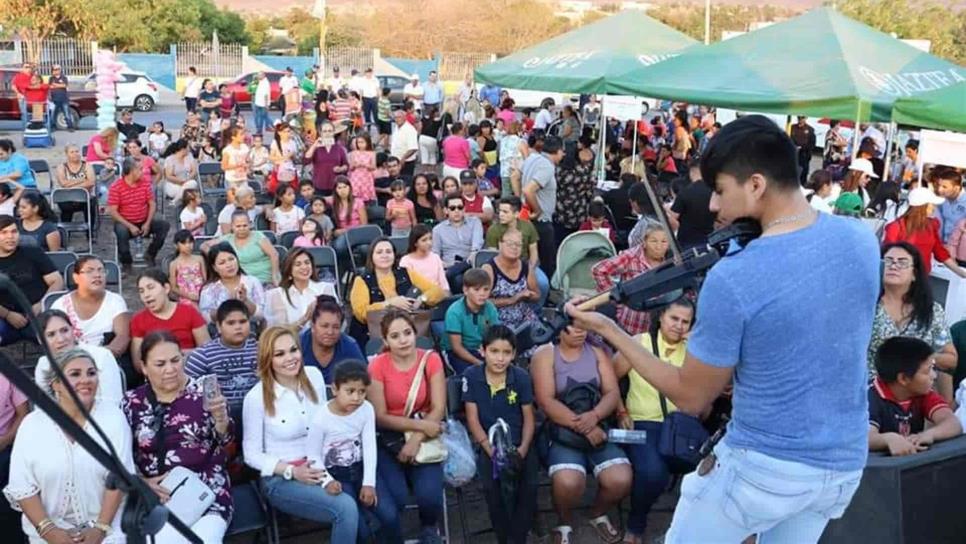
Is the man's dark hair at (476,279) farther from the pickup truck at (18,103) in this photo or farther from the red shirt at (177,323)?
the pickup truck at (18,103)

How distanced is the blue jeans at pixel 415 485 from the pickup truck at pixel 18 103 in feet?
64.2

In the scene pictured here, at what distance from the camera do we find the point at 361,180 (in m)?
9.95

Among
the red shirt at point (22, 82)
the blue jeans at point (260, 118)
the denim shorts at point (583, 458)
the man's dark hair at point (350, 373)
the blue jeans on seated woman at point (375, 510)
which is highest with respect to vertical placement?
the red shirt at point (22, 82)

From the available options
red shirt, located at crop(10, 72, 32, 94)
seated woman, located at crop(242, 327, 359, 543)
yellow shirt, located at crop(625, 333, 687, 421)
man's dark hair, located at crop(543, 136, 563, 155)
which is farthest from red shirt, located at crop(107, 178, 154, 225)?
red shirt, located at crop(10, 72, 32, 94)

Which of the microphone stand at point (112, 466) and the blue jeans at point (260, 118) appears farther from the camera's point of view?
the blue jeans at point (260, 118)

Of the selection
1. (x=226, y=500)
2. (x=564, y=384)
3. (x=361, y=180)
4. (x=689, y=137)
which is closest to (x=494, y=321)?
(x=564, y=384)

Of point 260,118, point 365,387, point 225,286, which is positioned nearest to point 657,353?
point 365,387

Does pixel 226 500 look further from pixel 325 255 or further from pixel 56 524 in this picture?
pixel 325 255

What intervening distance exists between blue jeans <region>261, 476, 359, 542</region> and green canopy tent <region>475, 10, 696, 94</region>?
6.78 m

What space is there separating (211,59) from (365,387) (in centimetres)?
3574

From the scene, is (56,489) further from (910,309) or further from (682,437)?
(910,309)

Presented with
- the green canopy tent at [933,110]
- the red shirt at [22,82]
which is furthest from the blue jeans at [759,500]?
the red shirt at [22,82]

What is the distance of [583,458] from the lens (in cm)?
469

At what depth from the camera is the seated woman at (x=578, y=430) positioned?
181 inches
